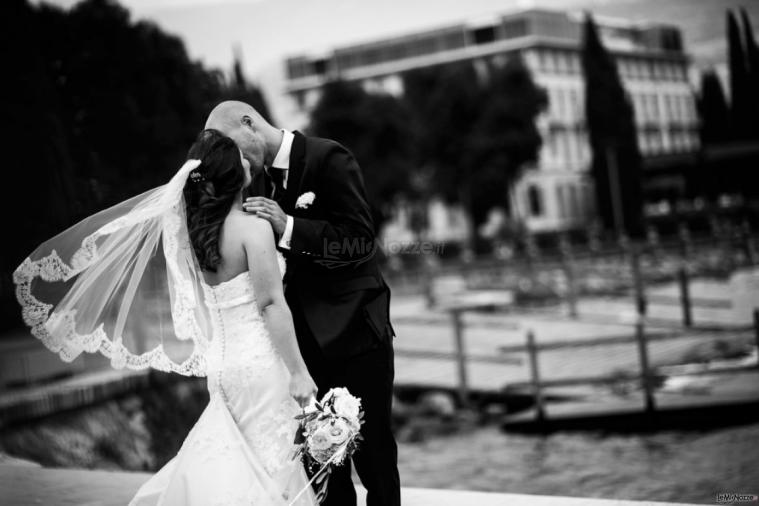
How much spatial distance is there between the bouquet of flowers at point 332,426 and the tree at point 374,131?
107ft

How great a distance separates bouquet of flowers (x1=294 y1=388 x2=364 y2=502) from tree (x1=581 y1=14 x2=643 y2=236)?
866 cm

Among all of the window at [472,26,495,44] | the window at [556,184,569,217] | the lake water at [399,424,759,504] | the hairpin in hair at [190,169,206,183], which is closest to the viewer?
the hairpin in hair at [190,169,206,183]

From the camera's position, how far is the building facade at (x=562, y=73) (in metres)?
10.2

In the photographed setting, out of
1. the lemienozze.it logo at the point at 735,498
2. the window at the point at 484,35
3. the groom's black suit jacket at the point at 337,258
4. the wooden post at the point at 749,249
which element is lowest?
the lemienozze.it logo at the point at 735,498

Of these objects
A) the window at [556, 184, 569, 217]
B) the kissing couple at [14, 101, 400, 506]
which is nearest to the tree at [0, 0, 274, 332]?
the kissing couple at [14, 101, 400, 506]

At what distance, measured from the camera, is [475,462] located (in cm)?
889

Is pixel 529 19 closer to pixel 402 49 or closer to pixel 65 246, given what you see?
pixel 402 49

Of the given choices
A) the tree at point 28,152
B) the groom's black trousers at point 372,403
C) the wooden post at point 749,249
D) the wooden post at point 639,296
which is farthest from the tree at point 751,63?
the groom's black trousers at point 372,403

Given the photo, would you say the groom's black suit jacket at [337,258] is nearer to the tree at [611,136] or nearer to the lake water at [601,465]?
the lake water at [601,465]

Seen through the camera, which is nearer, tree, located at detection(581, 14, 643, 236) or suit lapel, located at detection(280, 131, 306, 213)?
suit lapel, located at detection(280, 131, 306, 213)

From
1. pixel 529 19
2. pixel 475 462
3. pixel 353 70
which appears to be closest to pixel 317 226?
pixel 475 462

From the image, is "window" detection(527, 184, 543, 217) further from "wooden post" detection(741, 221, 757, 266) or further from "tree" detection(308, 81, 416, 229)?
"tree" detection(308, 81, 416, 229)

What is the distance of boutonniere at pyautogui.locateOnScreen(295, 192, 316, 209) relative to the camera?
3100 mm

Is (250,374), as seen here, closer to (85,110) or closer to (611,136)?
(85,110)
